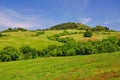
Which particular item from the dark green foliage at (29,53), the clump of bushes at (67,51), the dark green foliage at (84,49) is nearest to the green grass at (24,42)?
the dark green foliage at (29,53)

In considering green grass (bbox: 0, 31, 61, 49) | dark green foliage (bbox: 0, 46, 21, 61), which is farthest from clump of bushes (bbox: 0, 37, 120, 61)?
green grass (bbox: 0, 31, 61, 49)

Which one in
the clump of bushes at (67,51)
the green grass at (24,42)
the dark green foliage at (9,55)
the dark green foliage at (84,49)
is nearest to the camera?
the dark green foliage at (9,55)

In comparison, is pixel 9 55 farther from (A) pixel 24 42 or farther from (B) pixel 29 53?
(A) pixel 24 42

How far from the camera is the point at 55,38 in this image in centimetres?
16262

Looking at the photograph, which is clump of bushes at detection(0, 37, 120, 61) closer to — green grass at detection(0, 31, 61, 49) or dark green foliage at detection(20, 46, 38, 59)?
dark green foliage at detection(20, 46, 38, 59)

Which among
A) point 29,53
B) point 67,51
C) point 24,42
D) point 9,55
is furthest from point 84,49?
point 24,42

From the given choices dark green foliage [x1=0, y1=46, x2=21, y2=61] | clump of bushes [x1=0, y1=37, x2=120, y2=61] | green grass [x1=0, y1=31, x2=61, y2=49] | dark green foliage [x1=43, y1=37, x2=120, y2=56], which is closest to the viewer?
dark green foliage [x1=0, y1=46, x2=21, y2=61]

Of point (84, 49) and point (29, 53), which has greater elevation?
Answer: point (84, 49)

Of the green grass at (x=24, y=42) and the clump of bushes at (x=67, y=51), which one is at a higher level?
the green grass at (x=24, y=42)

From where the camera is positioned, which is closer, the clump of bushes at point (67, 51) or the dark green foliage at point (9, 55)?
the dark green foliage at point (9, 55)

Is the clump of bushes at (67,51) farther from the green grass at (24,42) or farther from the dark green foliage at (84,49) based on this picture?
the green grass at (24,42)

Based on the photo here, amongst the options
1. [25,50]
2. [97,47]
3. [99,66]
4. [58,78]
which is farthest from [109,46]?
[58,78]

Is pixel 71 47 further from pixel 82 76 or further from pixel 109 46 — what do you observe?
pixel 82 76

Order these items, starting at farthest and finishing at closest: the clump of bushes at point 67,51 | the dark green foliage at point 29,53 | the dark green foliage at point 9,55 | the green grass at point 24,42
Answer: the green grass at point 24,42 < the dark green foliage at point 29,53 < the clump of bushes at point 67,51 < the dark green foliage at point 9,55
